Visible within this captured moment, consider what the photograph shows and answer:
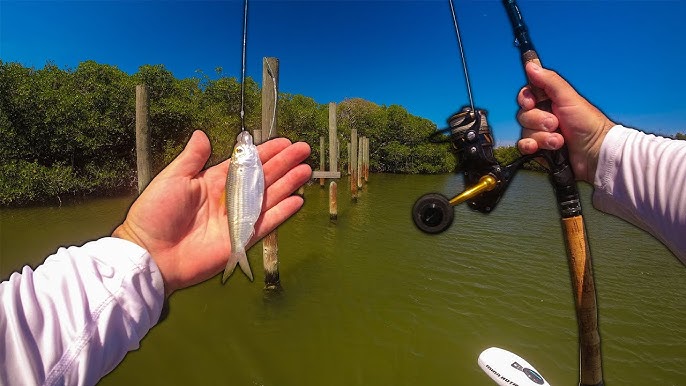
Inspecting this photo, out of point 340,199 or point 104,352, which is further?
point 340,199

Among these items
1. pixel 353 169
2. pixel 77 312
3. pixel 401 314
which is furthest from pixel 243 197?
pixel 353 169

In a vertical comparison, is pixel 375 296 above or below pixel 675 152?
below

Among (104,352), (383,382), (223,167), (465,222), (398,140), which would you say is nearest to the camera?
(104,352)

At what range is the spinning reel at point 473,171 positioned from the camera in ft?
7.72

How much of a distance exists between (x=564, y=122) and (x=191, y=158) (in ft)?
7.70

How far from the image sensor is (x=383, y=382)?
17.5ft

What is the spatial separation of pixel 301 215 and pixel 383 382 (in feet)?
39.8

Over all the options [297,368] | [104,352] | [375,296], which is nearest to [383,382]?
[297,368]

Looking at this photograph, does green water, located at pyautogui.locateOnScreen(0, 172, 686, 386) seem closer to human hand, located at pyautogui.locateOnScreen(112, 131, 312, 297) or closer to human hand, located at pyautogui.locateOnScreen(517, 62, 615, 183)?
human hand, located at pyautogui.locateOnScreen(112, 131, 312, 297)

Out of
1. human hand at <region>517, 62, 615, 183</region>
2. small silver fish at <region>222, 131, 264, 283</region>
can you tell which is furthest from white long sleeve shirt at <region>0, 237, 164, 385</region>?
human hand at <region>517, 62, 615, 183</region>

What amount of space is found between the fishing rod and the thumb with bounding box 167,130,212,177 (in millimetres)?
1443

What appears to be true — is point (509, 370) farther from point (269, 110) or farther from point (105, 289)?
point (269, 110)

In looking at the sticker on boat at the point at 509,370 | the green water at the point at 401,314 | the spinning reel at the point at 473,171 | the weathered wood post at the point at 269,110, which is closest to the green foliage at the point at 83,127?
the green water at the point at 401,314

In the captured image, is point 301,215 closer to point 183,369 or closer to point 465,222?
point 465,222
